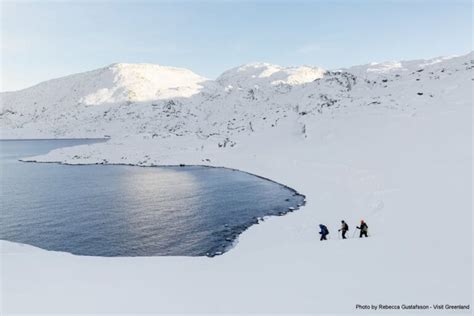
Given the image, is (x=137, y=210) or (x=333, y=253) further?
(x=137, y=210)

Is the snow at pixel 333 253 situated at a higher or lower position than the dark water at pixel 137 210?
higher

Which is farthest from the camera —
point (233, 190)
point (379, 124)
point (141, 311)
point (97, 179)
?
point (379, 124)

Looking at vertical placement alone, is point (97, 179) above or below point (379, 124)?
below

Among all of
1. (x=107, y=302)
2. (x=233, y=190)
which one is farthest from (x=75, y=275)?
(x=233, y=190)

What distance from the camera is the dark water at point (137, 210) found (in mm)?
36438

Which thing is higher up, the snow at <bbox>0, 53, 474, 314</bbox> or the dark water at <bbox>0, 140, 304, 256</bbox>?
the snow at <bbox>0, 53, 474, 314</bbox>

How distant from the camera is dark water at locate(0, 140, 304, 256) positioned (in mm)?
36438

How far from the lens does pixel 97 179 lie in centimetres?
7819

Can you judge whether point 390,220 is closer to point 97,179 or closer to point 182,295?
point 182,295

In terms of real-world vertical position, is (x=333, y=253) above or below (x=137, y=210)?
above

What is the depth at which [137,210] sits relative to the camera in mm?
49562

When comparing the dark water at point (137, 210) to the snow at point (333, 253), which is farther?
the dark water at point (137, 210)

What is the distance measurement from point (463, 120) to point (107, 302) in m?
74.6

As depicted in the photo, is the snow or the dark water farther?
the dark water
